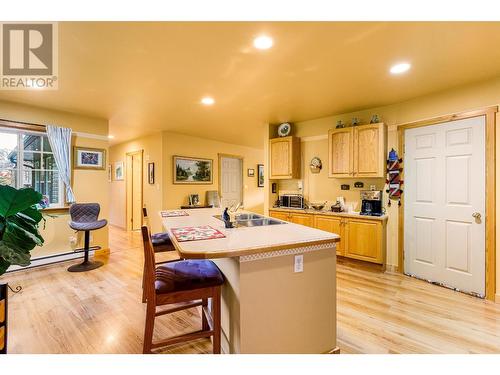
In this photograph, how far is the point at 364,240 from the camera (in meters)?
3.47

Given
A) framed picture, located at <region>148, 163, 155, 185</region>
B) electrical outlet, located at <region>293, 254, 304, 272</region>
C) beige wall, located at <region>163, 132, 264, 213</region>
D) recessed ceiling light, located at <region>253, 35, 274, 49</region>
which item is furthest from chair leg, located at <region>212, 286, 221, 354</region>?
framed picture, located at <region>148, 163, 155, 185</region>

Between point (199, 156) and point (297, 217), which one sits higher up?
point (199, 156)

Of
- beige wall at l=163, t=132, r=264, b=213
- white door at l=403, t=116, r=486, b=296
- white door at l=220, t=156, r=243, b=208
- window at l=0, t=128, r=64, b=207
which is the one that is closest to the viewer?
white door at l=403, t=116, r=486, b=296

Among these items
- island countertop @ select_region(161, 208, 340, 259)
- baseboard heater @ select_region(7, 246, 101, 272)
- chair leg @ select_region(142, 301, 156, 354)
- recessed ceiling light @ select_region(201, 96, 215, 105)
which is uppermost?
recessed ceiling light @ select_region(201, 96, 215, 105)

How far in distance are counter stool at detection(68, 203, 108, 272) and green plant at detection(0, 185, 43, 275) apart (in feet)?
7.05

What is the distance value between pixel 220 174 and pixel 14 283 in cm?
445

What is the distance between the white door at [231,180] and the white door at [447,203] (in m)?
4.36

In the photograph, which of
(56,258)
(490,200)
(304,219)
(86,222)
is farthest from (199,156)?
(490,200)

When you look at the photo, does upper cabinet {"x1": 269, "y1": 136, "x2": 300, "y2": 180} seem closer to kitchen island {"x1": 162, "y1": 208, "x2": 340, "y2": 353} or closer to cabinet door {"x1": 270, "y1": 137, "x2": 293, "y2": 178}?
cabinet door {"x1": 270, "y1": 137, "x2": 293, "y2": 178}

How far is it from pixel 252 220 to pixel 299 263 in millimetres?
1015

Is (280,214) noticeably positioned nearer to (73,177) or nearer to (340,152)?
(340,152)

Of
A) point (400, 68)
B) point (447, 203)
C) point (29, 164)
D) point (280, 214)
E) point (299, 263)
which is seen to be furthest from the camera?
point (280, 214)

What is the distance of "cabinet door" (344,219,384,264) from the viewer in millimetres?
3348

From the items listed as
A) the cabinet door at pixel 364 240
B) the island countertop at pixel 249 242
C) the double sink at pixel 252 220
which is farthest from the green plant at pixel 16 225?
the cabinet door at pixel 364 240
